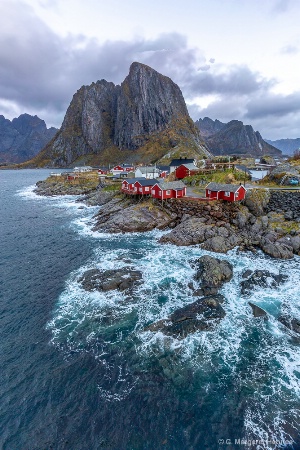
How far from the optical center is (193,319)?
73.7ft

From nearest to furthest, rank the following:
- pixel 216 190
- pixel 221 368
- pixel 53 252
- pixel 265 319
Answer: pixel 221 368
pixel 265 319
pixel 53 252
pixel 216 190

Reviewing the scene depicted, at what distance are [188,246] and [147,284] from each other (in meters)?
13.3

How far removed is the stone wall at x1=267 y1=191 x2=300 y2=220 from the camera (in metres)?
46.7

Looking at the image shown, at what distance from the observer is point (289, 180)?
61438 mm

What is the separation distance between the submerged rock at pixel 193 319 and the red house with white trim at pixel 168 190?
32.4 meters

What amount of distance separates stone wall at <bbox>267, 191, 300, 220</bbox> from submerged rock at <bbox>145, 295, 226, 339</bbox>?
29.6 metres

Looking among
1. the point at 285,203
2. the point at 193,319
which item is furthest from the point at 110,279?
the point at 285,203

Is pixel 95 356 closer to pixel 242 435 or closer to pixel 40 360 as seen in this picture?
pixel 40 360

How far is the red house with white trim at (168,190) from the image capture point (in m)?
54.0

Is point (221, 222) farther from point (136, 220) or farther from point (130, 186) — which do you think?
point (130, 186)

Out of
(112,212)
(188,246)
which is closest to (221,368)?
(188,246)

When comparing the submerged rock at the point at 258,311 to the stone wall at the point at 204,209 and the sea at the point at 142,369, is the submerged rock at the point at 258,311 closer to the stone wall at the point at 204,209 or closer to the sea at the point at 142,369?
the sea at the point at 142,369

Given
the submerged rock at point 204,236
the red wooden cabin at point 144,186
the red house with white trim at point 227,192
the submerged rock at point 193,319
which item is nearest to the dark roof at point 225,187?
the red house with white trim at point 227,192

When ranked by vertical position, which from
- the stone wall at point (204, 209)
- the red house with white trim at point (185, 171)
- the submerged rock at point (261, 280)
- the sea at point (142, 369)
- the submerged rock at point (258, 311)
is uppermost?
the red house with white trim at point (185, 171)
